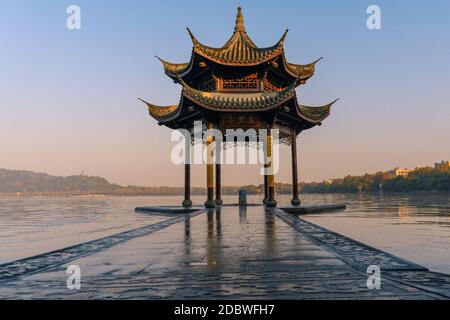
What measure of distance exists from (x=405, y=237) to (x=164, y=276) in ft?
35.5

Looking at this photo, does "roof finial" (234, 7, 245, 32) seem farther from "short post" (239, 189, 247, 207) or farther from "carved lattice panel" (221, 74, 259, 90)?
"short post" (239, 189, 247, 207)

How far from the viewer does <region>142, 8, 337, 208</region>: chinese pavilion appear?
23.9m

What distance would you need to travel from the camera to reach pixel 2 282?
554cm

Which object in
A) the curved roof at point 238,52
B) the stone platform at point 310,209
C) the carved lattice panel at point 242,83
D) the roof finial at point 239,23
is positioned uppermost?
the roof finial at point 239,23

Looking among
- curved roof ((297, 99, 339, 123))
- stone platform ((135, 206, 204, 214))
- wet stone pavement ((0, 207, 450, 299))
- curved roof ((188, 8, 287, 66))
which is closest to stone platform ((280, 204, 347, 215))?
stone platform ((135, 206, 204, 214))

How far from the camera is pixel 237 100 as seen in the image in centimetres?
2441

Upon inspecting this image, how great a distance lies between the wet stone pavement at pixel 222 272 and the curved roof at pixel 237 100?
1526cm

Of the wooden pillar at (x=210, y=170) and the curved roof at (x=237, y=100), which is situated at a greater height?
the curved roof at (x=237, y=100)

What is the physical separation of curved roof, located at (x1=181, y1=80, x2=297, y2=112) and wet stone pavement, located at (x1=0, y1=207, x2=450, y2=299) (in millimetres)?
15258

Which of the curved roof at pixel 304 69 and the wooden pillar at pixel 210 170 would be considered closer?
the wooden pillar at pixel 210 170

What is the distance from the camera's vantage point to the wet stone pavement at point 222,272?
14.7 feet

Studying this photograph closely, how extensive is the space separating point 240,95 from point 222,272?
66.8 ft

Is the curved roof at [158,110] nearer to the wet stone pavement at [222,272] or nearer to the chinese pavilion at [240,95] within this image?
the chinese pavilion at [240,95]

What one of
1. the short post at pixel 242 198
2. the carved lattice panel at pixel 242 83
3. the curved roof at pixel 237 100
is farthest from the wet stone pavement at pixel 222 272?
the short post at pixel 242 198
